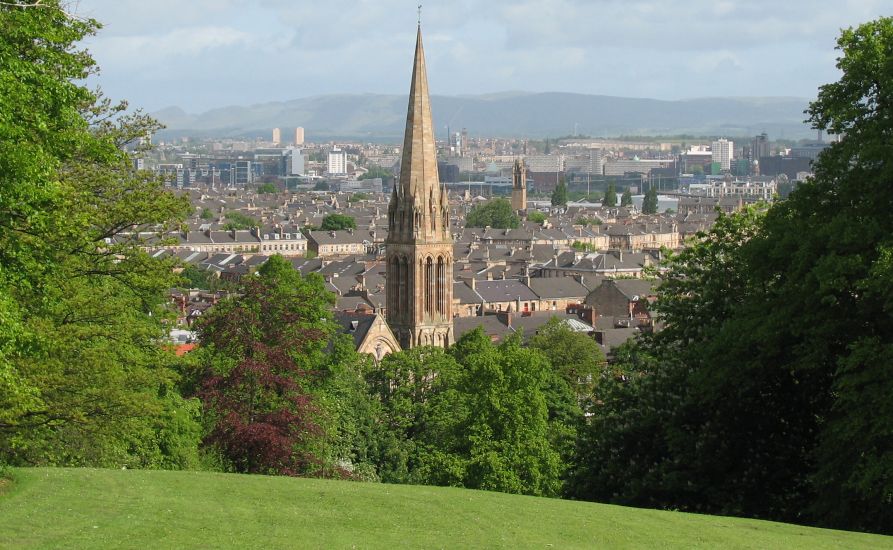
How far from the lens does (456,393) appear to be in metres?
46.9

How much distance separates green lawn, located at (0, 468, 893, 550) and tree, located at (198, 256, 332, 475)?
1050 cm

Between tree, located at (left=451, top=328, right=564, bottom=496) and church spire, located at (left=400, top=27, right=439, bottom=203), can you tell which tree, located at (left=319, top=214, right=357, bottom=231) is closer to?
church spire, located at (left=400, top=27, right=439, bottom=203)

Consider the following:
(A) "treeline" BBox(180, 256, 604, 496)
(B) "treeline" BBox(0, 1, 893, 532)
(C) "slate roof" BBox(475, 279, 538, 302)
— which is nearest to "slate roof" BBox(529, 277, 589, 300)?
(C) "slate roof" BBox(475, 279, 538, 302)

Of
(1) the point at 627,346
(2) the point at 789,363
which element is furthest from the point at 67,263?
(1) the point at 627,346

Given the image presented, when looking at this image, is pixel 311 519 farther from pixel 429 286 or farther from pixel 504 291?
pixel 504 291

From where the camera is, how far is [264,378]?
34719 mm

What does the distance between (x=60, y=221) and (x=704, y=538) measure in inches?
375

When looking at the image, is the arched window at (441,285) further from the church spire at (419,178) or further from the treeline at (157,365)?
the treeline at (157,365)

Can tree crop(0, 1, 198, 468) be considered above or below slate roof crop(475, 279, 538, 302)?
above

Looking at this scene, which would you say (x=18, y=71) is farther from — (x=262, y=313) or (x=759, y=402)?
(x=262, y=313)

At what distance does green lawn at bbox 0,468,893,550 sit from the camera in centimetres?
1786

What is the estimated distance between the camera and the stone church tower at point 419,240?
213 ft

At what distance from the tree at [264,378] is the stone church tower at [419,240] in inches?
940

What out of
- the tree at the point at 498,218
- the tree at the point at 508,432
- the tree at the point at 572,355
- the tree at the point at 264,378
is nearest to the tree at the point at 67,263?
the tree at the point at 264,378
